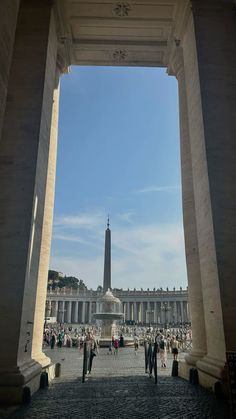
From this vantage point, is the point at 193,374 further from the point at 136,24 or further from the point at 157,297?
the point at 157,297

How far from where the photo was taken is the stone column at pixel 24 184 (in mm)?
8625

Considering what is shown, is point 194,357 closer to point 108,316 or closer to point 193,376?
point 193,376

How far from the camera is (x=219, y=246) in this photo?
31.4 feet

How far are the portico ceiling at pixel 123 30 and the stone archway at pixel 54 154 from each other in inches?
2.7

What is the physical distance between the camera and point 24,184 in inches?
399

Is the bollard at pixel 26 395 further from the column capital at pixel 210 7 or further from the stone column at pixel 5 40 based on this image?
the column capital at pixel 210 7

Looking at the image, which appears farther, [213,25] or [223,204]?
[213,25]

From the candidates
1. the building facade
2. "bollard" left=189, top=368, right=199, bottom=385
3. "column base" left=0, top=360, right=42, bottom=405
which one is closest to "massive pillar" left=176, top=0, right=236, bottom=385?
"bollard" left=189, top=368, right=199, bottom=385

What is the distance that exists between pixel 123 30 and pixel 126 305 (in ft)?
335

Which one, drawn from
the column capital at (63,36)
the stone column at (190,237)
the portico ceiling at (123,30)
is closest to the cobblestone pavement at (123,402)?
the stone column at (190,237)

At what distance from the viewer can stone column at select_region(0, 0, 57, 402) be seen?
340 inches

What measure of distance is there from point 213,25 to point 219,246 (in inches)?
339

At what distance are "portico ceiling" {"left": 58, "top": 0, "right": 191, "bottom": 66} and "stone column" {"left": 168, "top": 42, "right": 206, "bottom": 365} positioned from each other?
5.01 feet

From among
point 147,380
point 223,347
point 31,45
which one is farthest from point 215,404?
point 31,45
